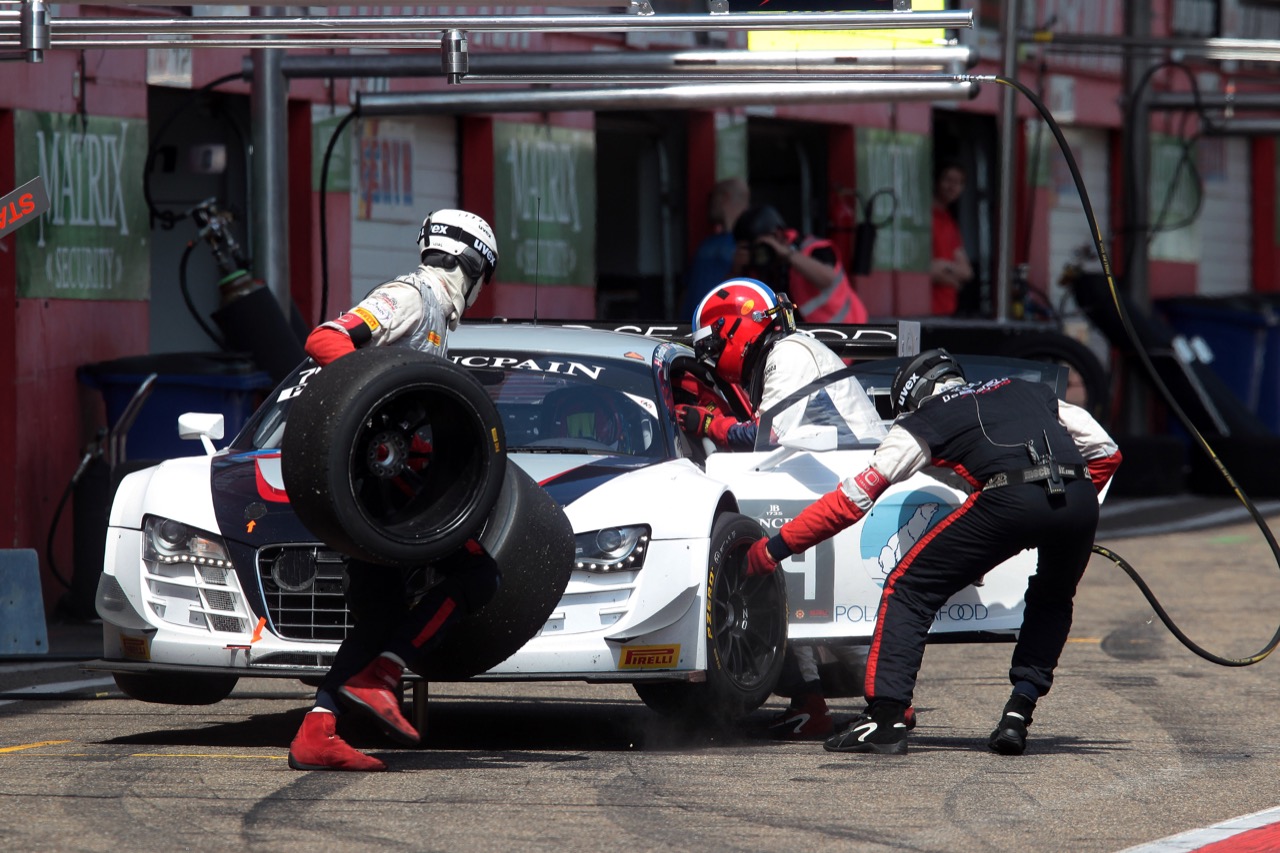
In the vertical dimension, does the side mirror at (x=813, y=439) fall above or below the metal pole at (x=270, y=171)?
below

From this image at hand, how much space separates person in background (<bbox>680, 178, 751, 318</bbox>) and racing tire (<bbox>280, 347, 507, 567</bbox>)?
9083 millimetres

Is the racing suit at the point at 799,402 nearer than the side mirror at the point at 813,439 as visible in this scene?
No

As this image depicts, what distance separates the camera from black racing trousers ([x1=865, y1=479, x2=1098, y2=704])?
7590mm

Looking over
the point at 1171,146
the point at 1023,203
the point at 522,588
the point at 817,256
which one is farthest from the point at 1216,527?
the point at 522,588

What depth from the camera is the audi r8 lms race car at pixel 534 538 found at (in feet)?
23.1

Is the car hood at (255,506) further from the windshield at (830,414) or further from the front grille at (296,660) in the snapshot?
the windshield at (830,414)

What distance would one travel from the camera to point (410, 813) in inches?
245

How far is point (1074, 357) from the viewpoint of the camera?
16.8 m

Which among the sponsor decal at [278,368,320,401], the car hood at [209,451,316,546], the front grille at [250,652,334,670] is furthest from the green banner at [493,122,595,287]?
the front grille at [250,652,334,670]

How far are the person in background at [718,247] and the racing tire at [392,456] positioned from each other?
9083mm

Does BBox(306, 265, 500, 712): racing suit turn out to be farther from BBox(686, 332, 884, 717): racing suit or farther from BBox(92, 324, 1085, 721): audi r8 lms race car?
BBox(686, 332, 884, 717): racing suit

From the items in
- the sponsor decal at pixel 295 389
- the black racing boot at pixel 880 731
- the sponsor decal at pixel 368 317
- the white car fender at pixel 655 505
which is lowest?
the black racing boot at pixel 880 731

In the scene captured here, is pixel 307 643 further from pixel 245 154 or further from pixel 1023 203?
pixel 1023 203

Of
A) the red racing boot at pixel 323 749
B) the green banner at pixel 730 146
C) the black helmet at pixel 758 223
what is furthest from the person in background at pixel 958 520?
the green banner at pixel 730 146
